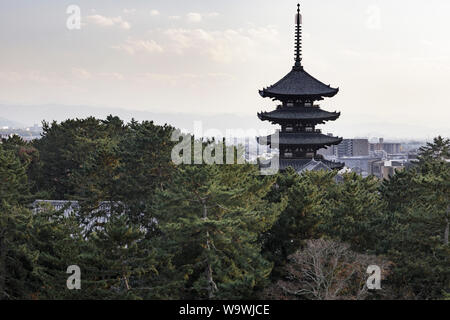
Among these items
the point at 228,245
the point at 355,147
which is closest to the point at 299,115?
the point at 228,245

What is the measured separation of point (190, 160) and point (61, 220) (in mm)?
7115

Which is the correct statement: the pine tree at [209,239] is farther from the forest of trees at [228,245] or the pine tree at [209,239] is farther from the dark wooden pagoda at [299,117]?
the dark wooden pagoda at [299,117]

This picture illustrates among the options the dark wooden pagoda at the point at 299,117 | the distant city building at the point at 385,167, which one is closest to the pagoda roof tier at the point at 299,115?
the dark wooden pagoda at the point at 299,117

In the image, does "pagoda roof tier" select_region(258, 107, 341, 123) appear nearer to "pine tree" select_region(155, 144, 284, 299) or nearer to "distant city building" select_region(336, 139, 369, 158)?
"pine tree" select_region(155, 144, 284, 299)

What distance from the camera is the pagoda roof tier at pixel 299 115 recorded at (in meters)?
35.4

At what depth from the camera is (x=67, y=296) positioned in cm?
1326

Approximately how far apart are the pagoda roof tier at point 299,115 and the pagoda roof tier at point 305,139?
1234 millimetres

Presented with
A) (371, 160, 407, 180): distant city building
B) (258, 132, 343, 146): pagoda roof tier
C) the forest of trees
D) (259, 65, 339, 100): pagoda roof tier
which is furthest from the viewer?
(371, 160, 407, 180): distant city building

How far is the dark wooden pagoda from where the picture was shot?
116 ft

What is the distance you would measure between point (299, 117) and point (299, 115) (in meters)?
0.27

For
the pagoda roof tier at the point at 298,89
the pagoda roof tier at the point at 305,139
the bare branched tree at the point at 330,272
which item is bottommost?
the bare branched tree at the point at 330,272

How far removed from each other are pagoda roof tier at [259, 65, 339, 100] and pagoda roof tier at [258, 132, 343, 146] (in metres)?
3.22

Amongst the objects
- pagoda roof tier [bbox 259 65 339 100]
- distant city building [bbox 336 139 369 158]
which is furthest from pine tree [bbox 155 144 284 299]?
distant city building [bbox 336 139 369 158]
